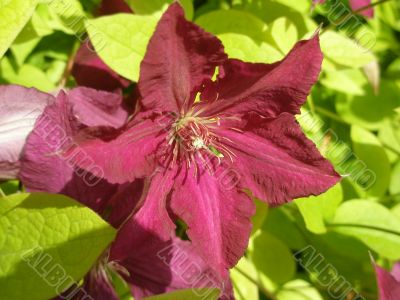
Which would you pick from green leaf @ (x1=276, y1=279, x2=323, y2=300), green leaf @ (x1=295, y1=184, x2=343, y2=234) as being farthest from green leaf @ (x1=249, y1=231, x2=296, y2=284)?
green leaf @ (x1=295, y1=184, x2=343, y2=234)

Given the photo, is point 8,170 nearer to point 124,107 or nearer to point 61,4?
point 124,107

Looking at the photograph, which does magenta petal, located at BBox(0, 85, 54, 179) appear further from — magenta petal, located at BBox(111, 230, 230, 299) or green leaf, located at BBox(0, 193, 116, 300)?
magenta petal, located at BBox(111, 230, 230, 299)

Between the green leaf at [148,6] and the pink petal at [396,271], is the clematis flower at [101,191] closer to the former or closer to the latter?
the green leaf at [148,6]

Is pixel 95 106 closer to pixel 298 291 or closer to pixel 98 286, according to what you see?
pixel 98 286

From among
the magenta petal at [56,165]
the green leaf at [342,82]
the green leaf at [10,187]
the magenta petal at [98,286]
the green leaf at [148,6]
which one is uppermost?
the green leaf at [342,82]

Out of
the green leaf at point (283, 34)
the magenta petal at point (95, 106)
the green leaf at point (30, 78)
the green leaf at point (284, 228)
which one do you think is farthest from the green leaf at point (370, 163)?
the green leaf at point (30, 78)

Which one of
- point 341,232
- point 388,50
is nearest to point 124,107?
point 341,232

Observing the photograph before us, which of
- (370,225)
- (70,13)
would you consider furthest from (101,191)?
(370,225)
